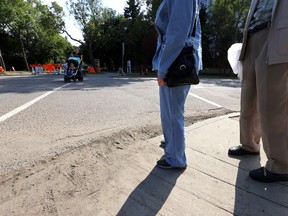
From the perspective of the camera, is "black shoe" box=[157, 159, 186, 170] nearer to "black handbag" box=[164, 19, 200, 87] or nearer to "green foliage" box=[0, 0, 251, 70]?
"black handbag" box=[164, 19, 200, 87]

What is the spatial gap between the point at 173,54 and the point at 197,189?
3.93 ft

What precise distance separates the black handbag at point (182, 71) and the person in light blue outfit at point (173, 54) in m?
0.05

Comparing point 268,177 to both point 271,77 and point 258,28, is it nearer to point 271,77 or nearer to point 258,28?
point 271,77

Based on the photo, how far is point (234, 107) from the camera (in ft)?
22.7

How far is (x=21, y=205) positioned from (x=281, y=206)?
2018 mm

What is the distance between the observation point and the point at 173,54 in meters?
2.58

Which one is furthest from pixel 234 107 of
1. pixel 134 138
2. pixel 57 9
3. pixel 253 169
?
pixel 57 9

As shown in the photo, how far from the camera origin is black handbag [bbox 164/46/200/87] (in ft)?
8.54

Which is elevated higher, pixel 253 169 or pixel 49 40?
pixel 49 40

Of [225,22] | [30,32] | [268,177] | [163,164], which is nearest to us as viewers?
[268,177]

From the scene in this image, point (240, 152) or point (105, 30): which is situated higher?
point (105, 30)

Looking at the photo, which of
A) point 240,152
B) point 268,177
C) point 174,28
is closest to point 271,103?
point 268,177

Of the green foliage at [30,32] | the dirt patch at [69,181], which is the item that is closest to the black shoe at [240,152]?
the dirt patch at [69,181]

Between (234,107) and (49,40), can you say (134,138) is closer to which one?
(234,107)
